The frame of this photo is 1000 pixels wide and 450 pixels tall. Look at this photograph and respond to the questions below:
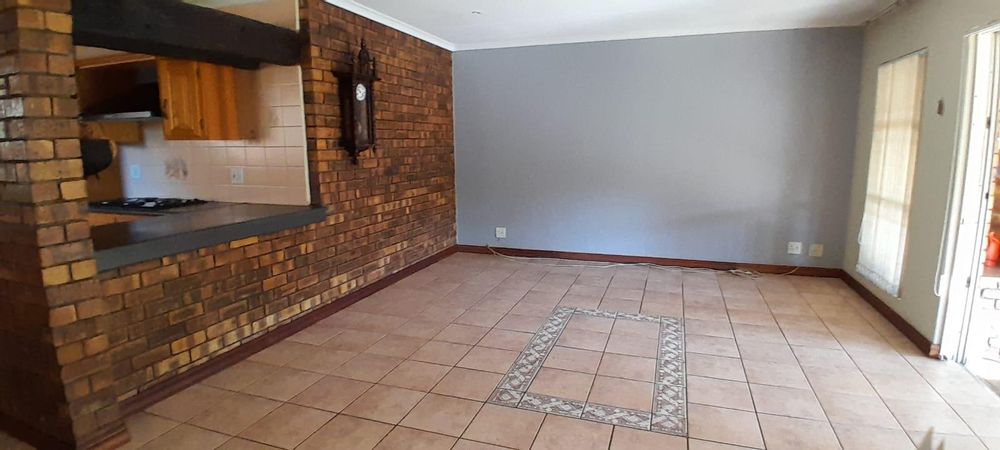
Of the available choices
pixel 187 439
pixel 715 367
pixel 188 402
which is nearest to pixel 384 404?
pixel 187 439

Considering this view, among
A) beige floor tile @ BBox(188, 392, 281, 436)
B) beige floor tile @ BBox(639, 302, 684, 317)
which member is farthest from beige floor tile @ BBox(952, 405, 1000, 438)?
beige floor tile @ BBox(188, 392, 281, 436)

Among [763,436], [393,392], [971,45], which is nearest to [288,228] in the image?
[393,392]

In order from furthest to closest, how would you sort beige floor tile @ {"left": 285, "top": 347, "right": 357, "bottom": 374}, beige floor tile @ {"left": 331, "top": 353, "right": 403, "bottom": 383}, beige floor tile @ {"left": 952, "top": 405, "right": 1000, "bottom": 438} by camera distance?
beige floor tile @ {"left": 285, "top": 347, "right": 357, "bottom": 374}
beige floor tile @ {"left": 331, "top": 353, "right": 403, "bottom": 383}
beige floor tile @ {"left": 952, "top": 405, "right": 1000, "bottom": 438}

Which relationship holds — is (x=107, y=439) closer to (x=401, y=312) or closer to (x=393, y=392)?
(x=393, y=392)

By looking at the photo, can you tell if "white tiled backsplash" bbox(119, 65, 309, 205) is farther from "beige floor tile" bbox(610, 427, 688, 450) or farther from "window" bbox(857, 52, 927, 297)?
"window" bbox(857, 52, 927, 297)

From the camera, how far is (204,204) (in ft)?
11.4

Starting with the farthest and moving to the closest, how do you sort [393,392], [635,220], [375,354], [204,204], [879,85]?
[635,220] < [879,85] < [204,204] < [375,354] < [393,392]

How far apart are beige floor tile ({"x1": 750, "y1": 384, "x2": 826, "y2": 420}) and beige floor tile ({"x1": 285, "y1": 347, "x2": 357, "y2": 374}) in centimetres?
215

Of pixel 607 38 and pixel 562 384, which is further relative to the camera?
pixel 607 38

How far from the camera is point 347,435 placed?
7.00ft

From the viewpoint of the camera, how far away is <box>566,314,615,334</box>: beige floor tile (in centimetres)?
331

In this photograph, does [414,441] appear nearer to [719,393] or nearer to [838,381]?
[719,393]

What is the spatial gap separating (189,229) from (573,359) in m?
2.13

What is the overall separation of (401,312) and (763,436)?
7.87 ft
